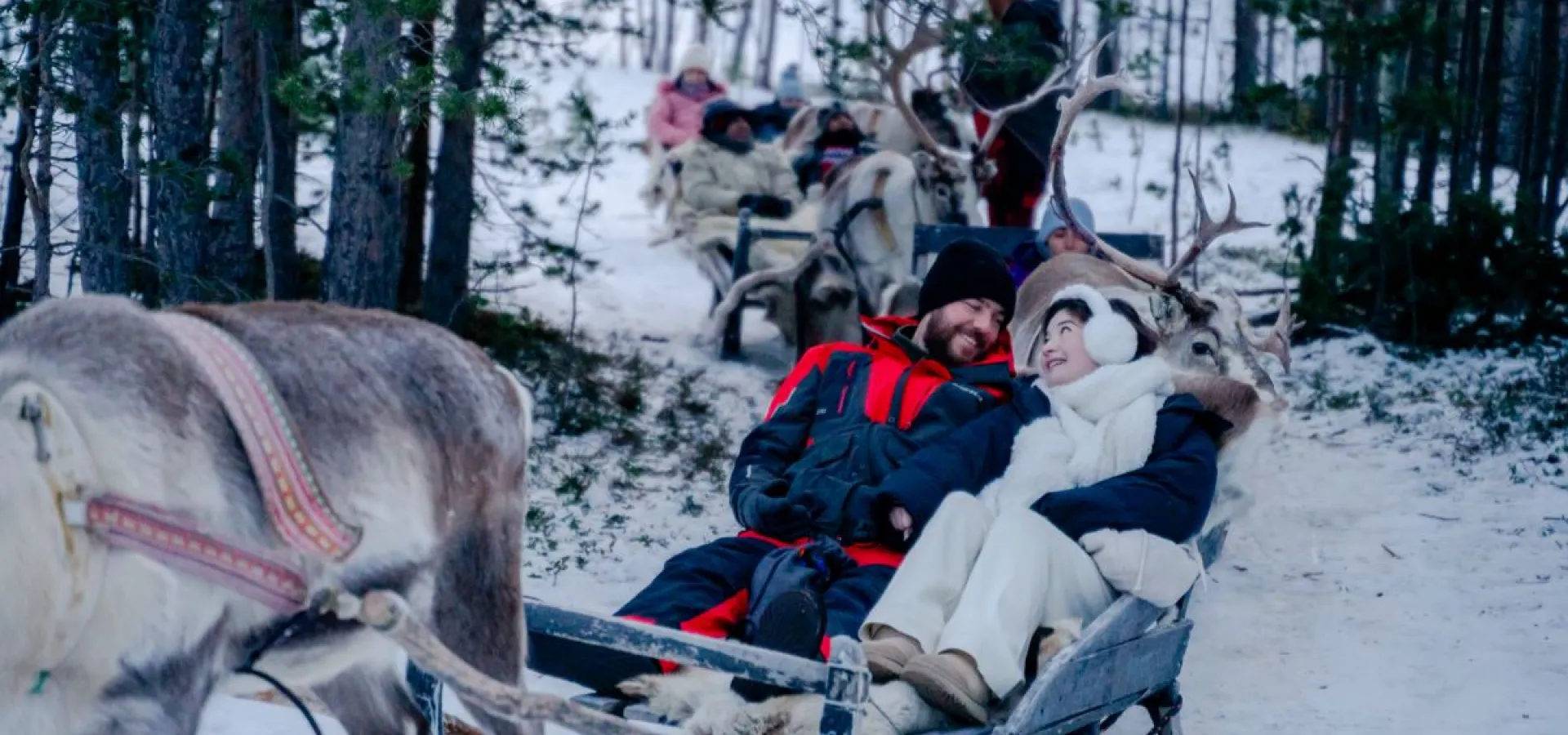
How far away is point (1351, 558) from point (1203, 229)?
1.73 metres

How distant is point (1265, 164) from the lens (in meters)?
20.8

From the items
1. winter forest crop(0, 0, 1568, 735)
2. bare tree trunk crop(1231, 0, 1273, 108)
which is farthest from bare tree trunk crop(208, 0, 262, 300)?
bare tree trunk crop(1231, 0, 1273, 108)

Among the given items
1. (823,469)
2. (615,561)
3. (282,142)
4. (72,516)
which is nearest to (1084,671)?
(823,469)

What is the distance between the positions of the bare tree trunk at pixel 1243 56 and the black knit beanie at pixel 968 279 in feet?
19.9

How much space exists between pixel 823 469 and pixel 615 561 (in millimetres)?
2098

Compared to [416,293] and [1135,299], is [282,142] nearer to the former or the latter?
[416,293]

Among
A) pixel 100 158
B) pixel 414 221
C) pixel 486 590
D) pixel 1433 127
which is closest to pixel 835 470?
pixel 486 590

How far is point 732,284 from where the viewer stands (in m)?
10.5

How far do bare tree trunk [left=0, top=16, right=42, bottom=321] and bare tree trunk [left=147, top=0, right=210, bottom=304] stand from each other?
42 centimetres

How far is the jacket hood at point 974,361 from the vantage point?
441 cm

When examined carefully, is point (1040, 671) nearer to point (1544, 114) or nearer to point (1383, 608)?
point (1383, 608)

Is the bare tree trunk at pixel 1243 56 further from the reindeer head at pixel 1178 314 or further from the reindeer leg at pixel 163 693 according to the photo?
the reindeer leg at pixel 163 693

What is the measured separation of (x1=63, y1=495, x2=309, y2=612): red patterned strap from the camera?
2.13 metres

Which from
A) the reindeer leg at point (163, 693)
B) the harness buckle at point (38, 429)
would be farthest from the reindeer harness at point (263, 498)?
the reindeer leg at point (163, 693)
